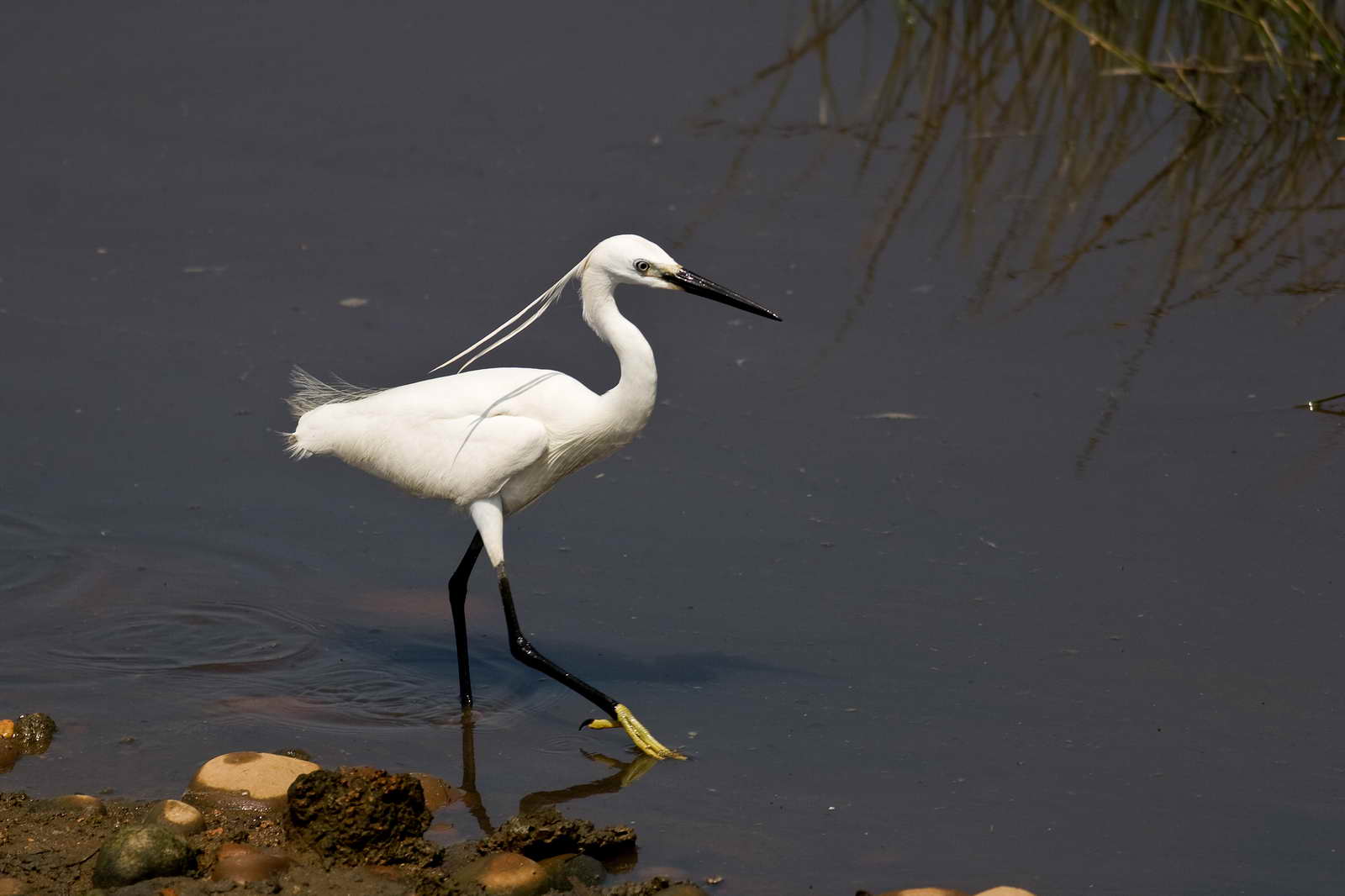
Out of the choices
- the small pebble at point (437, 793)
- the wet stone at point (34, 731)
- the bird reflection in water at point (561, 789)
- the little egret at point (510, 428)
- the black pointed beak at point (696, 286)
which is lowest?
the bird reflection in water at point (561, 789)

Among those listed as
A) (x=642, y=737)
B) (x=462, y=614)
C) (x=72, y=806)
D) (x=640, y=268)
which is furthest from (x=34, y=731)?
(x=640, y=268)

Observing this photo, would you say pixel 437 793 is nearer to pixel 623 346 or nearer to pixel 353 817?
pixel 353 817

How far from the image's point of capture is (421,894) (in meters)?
3.62

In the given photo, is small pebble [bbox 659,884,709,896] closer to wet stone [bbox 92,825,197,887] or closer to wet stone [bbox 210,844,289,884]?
wet stone [bbox 210,844,289,884]

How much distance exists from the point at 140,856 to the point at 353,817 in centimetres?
47

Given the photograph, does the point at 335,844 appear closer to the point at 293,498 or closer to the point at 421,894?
the point at 421,894

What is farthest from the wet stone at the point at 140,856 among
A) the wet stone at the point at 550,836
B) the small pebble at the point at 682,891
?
the small pebble at the point at 682,891

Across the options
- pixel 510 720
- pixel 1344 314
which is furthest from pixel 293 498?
pixel 1344 314

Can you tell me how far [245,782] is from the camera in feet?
13.6

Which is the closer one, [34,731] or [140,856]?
[140,856]

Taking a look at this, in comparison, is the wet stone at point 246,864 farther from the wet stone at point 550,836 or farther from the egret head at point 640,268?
the egret head at point 640,268

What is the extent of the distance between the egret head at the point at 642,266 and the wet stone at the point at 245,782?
168 cm

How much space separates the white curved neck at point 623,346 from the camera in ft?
16.3

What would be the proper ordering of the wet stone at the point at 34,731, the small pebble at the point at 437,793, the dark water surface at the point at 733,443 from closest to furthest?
1. the small pebble at the point at 437,793
2. the wet stone at the point at 34,731
3. the dark water surface at the point at 733,443
